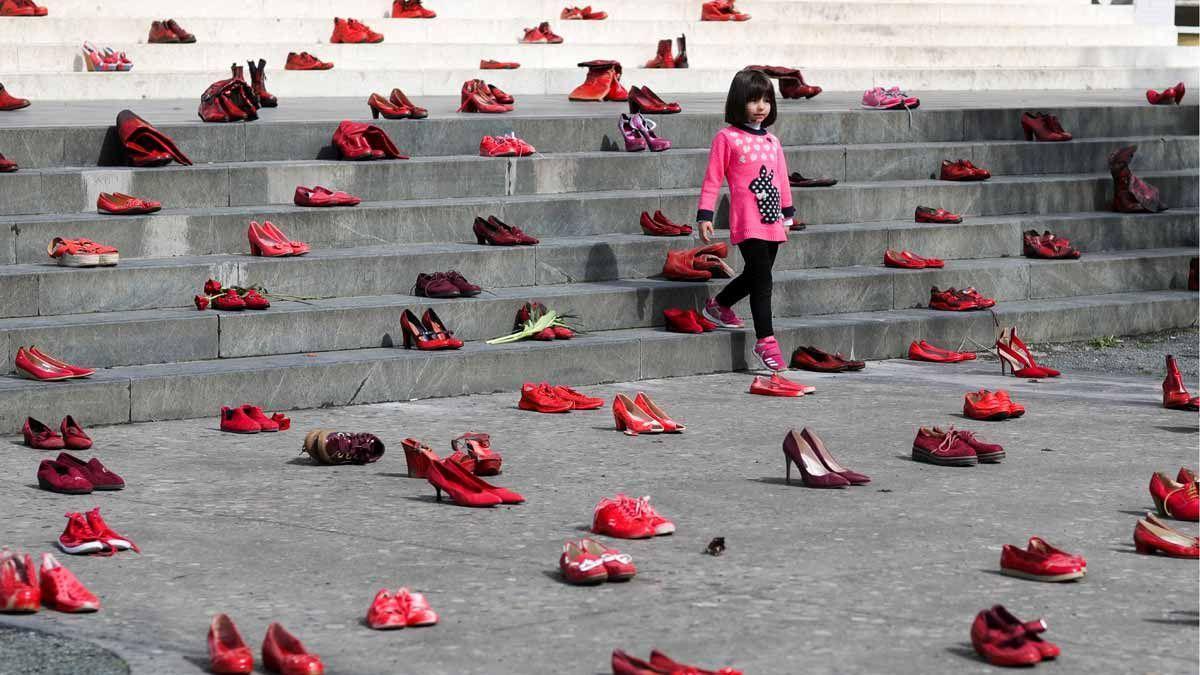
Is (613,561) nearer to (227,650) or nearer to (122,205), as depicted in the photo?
(227,650)

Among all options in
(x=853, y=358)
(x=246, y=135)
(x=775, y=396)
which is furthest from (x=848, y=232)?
(x=246, y=135)

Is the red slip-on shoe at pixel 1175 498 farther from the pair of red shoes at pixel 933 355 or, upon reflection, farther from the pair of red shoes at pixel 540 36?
the pair of red shoes at pixel 540 36

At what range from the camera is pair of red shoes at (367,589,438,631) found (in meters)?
5.45

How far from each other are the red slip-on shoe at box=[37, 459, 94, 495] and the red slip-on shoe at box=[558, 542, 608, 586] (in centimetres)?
219

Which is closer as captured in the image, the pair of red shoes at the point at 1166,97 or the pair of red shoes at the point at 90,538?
the pair of red shoes at the point at 90,538

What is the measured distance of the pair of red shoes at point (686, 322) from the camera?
10.6 m

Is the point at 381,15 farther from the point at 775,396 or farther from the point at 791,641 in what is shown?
the point at 791,641

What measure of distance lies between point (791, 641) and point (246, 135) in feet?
22.6

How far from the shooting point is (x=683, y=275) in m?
11.1

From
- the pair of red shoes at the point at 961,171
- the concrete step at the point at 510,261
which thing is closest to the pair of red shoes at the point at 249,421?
the concrete step at the point at 510,261

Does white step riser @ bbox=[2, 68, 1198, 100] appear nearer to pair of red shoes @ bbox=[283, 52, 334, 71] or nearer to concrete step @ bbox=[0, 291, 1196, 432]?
pair of red shoes @ bbox=[283, 52, 334, 71]

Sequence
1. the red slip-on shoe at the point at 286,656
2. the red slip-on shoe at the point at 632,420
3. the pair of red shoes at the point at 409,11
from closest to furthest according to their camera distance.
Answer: the red slip-on shoe at the point at 286,656 → the red slip-on shoe at the point at 632,420 → the pair of red shoes at the point at 409,11

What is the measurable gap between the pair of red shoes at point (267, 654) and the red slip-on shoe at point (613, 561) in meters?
1.14

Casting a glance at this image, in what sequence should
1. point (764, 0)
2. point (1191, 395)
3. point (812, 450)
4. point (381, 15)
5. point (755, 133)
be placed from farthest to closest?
point (764, 0) → point (381, 15) → point (755, 133) → point (1191, 395) → point (812, 450)
